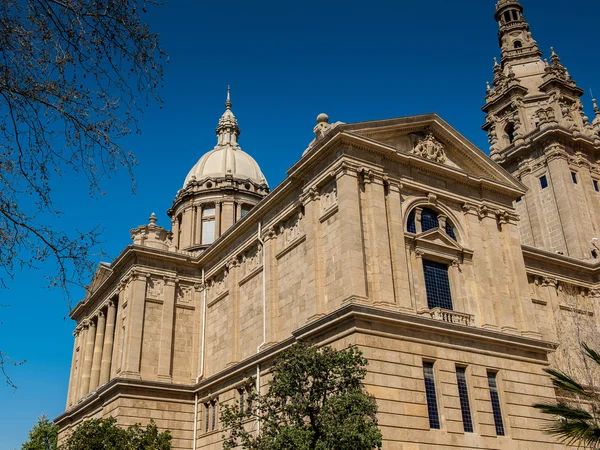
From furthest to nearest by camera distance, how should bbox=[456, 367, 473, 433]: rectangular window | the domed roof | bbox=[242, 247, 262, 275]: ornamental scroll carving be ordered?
the domed roof, bbox=[242, 247, 262, 275]: ornamental scroll carving, bbox=[456, 367, 473, 433]: rectangular window

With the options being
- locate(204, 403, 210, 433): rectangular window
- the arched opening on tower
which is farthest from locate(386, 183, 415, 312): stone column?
the arched opening on tower

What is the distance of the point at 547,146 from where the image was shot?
5100 centimetres

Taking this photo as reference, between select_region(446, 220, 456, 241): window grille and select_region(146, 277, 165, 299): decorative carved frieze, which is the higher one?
select_region(146, 277, 165, 299): decorative carved frieze

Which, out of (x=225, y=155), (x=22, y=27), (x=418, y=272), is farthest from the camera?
(x=225, y=155)

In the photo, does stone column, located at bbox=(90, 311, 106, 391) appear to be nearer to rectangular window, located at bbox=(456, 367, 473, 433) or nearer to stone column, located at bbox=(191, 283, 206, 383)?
stone column, located at bbox=(191, 283, 206, 383)

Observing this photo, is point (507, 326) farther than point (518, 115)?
No

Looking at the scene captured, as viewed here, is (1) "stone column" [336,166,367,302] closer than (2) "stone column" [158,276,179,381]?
Yes

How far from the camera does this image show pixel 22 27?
8484 mm

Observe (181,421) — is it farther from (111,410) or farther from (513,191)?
(513,191)

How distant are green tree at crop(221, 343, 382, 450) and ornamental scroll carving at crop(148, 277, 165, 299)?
17.5 metres

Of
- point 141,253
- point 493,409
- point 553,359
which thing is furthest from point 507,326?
point 141,253

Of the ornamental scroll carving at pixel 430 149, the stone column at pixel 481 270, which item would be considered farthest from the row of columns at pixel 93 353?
the stone column at pixel 481 270

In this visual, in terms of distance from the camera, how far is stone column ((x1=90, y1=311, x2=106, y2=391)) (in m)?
40.9

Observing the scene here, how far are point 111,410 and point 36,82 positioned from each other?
30210mm
